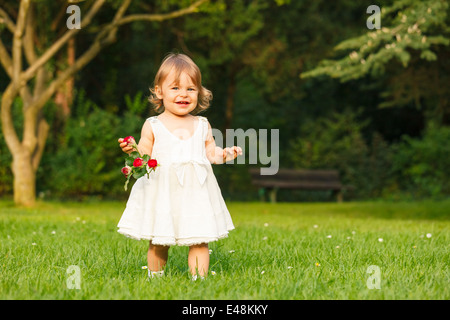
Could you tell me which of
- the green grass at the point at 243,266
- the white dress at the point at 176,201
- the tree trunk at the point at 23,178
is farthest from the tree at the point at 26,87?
the white dress at the point at 176,201

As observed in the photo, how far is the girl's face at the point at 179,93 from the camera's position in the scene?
4.43 m

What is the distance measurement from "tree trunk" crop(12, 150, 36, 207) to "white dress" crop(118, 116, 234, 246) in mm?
8993

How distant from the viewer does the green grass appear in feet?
11.9

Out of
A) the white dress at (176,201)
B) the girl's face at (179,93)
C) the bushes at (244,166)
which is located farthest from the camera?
the bushes at (244,166)

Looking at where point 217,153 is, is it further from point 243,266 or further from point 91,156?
point 91,156

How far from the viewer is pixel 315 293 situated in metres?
3.64

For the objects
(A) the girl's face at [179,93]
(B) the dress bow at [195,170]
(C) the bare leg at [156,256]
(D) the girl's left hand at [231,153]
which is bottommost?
(C) the bare leg at [156,256]

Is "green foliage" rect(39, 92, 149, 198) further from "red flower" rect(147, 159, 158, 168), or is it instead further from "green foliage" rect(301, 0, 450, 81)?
"red flower" rect(147, 159, 158, 168)

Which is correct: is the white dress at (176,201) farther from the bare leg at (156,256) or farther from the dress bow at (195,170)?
the bare leg at (156,256)

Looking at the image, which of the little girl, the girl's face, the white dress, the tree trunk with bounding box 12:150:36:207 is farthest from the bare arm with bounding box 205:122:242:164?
the tree trunk with bounding box 12:150:36:207

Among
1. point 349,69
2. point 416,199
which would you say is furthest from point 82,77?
point 349,69

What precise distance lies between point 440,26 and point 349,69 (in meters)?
1.69

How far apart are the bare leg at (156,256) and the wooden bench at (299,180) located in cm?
1399

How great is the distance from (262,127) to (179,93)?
79.4 ft
